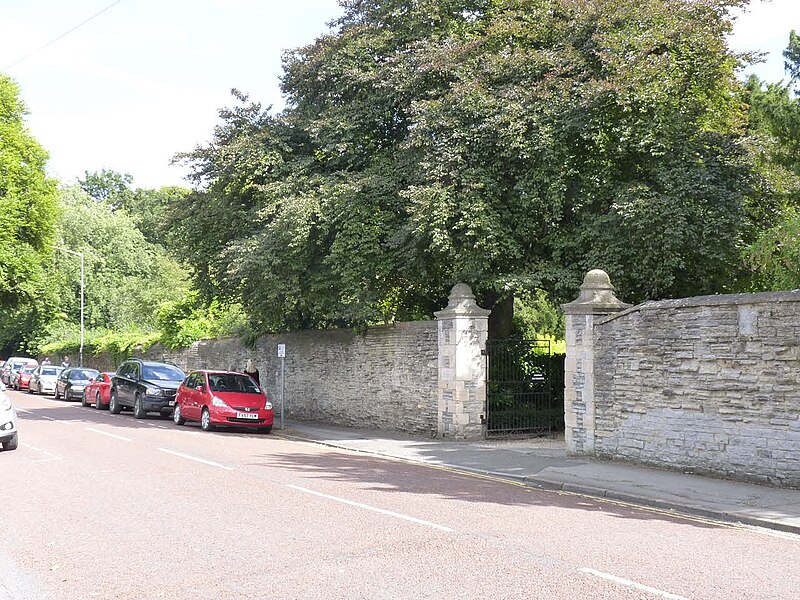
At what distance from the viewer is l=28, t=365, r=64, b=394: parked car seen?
40625 mm

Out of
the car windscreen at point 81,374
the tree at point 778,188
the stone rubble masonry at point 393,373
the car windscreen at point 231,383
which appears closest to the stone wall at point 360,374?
the stone rubble masonry at point 393,373

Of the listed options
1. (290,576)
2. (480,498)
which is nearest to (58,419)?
(480,498)

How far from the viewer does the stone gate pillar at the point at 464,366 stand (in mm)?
18953

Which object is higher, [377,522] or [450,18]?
[450,18]

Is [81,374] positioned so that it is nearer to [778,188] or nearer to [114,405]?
[114,405]

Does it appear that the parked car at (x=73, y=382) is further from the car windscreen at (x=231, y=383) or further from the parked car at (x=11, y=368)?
the car windscreen at (x=231, y=383)

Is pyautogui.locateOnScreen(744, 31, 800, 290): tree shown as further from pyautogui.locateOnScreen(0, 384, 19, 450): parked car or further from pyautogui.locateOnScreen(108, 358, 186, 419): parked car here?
pyautogui.locateOnScreen(108, 358, 186, 419): parked car

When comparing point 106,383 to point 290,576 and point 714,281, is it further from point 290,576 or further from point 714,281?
point 290,576

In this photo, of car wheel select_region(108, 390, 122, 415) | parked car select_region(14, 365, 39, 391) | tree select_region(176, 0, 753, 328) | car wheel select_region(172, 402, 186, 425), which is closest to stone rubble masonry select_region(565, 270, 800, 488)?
tree select_region(176, 0, 753, 328)

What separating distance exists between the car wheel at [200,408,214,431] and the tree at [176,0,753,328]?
3.38 m

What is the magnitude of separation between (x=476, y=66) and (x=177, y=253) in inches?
493

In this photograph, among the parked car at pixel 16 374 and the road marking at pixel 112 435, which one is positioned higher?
the parked car at pixel 16 374

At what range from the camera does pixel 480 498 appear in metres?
10.8

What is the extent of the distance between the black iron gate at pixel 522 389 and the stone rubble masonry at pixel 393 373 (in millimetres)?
566
